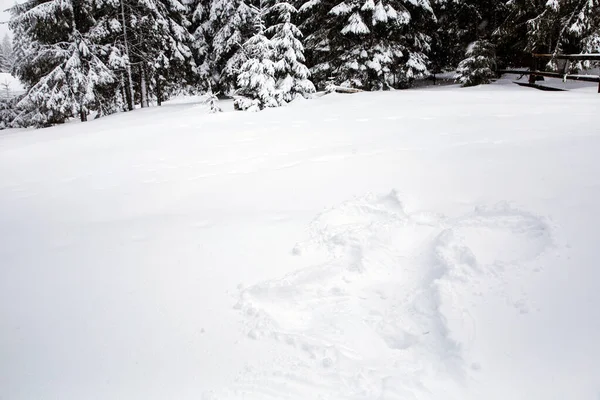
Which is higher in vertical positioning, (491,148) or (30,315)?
(491,148)

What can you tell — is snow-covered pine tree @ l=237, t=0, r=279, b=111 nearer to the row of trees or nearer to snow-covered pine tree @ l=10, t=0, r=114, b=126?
the row of trees

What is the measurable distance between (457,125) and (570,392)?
6.08 m

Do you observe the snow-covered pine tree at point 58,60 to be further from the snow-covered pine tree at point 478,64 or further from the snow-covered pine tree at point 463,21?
the snow-covered pine tree at point 463,21

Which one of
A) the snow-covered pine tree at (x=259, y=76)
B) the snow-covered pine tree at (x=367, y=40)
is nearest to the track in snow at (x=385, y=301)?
the snow-covered pine tree at (x=259, y=76)

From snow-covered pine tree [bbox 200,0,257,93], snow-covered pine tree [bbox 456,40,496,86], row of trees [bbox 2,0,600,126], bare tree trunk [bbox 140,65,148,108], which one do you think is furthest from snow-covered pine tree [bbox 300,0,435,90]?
bare tree trunk [bbox 140,65,148,108]

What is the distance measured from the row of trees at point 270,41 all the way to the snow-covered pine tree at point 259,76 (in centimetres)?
4

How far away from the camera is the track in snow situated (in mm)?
2391

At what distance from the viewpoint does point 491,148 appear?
579cm

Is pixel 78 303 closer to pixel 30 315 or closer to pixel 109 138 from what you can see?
pixel 30 315

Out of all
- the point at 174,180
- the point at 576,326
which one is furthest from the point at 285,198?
the point at 576,326

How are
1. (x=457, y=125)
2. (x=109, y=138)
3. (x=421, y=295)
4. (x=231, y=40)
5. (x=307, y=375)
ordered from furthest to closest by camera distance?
(x=231, y=40), (x=109, y=138), (x=457, y=125), (x=421, y=295), (x=307, y=375)

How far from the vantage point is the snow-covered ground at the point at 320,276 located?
7.97 feet

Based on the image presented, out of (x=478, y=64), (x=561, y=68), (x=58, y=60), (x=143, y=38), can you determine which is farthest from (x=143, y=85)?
(x=561, y=68)

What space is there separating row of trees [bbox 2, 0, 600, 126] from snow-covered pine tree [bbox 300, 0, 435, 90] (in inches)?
1.8
